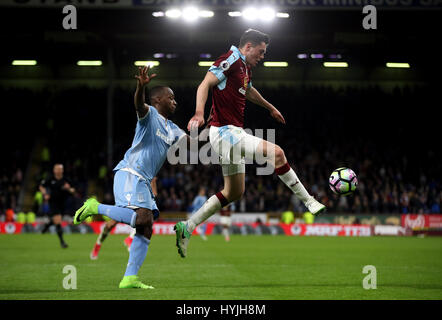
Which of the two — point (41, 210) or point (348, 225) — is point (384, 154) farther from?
point (41, 210)

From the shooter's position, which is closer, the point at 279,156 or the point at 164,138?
the point at 279,156

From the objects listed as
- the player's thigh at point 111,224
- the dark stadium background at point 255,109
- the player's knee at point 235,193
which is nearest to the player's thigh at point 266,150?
the player's knee at point 235,193

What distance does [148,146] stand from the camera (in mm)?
8219

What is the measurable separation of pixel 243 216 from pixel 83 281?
Result: 19523 mm

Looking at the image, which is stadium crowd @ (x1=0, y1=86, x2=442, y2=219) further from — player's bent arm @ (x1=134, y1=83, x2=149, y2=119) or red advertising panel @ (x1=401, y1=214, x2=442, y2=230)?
player's bent arm @ (x1=134, y1=83, x2=149, y2=119)

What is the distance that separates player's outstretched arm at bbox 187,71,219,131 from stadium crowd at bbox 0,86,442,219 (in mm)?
21082

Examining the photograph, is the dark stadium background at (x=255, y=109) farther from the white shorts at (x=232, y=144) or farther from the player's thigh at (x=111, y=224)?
the white shorts at (x=232, y=144)

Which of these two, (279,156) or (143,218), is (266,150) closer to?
(279,156)

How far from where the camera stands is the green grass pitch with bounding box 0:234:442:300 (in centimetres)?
801

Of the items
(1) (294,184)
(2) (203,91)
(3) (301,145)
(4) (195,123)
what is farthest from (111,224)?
(3) (301,145)

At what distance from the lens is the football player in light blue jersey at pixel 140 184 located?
26.1 ft

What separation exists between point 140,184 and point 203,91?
1.37m

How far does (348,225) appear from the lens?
28391 mm

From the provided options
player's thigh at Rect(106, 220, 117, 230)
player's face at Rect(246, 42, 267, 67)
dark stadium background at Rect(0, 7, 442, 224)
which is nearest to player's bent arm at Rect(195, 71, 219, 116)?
player's face at Rect(246, 42, 267, 67)
